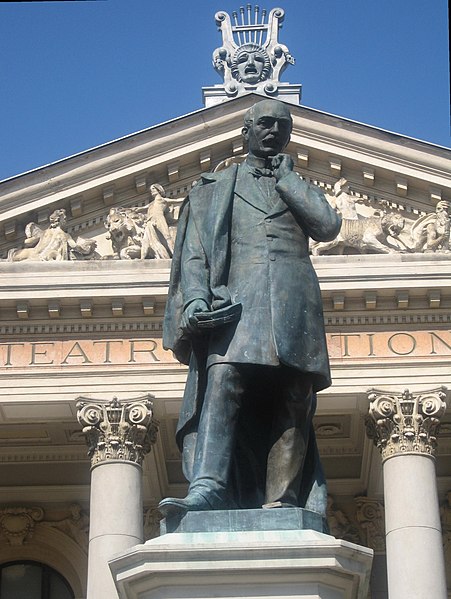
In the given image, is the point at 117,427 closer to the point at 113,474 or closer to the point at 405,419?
the point at 113,474

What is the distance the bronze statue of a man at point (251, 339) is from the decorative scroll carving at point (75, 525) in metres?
23.8

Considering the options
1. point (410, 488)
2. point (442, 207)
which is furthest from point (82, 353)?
point (442, 207)

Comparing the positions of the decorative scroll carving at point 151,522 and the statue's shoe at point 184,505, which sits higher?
the decorative scroll carving at point 151,522

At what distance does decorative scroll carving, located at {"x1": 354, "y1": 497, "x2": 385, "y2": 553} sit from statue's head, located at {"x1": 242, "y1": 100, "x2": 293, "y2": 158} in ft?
74.9

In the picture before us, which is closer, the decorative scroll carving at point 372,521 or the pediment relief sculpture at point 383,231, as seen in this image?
the pediment relief sculpture at point 383,231

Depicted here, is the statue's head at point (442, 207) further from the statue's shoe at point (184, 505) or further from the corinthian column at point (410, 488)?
the statue's shoe at point (184, 505)

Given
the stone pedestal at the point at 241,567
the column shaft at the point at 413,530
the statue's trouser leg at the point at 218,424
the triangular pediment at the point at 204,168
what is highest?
the triangular pediment at the point at 204,168

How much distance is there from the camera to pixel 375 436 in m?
26.1

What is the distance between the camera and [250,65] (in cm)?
3647

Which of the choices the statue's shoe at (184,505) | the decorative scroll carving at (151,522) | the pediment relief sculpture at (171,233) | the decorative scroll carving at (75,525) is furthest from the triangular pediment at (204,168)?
the statue's shoe at (184,505)

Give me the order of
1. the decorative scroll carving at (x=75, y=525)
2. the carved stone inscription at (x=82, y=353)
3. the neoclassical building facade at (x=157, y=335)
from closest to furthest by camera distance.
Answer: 1. the neoclassical building facade at (x=157, y=335)
2. the carved stone inscription at (x=82, y=353)
3. the decorative scroll carving at (x=75, y=525)

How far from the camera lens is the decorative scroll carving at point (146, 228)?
2800 cm

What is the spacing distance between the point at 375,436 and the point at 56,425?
6.69 m

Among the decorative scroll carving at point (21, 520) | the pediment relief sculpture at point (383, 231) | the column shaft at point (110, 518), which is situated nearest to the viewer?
the column shaft at point (110, 518)
